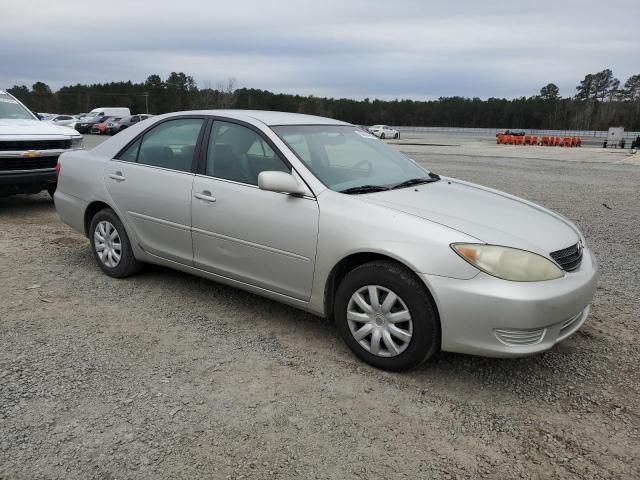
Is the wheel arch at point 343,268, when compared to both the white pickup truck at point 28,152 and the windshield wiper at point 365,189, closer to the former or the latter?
the windshield wiper at point 365,189

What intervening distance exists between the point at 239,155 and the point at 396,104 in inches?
4909

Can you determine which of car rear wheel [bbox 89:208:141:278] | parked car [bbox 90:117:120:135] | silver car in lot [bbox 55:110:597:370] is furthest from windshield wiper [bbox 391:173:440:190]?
parked car [bbox 90:117:120:135]

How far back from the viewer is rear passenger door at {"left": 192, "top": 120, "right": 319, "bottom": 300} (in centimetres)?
340

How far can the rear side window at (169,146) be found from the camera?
13.6 feet

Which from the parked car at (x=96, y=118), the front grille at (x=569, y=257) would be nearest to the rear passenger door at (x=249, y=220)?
the front grille at (x=569, y=257)

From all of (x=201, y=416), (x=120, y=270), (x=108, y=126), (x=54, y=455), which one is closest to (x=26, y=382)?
(x=54, y=455)

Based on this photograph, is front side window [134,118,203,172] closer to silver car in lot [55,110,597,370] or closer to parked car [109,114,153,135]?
silver car in lot [55,110,597,370]

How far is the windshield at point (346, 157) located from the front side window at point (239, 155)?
6.4 inches

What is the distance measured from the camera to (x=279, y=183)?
11.0 ft

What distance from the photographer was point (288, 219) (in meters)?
3.43

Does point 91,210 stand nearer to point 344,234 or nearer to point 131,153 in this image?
point 131,153

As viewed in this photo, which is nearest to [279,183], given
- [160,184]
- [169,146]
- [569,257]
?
[160,184]

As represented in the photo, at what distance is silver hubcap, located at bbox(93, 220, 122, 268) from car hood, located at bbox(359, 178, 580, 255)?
2.50 meters

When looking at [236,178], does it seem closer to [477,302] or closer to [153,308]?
[153,308]
